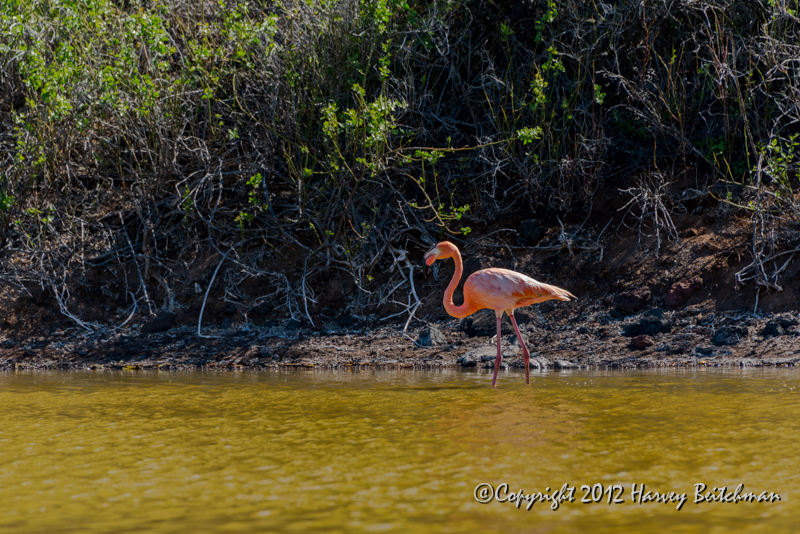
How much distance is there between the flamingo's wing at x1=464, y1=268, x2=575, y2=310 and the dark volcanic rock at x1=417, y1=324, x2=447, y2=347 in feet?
5.40

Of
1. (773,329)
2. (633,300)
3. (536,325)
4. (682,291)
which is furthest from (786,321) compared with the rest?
(536,325)

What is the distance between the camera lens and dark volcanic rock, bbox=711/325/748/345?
7.71m

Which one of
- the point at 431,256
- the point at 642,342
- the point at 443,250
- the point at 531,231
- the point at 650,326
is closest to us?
the point at 431,256

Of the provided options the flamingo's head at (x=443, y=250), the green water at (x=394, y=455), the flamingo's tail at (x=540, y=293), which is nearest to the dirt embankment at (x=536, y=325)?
the flamingo's tail at (x=540, y=293)

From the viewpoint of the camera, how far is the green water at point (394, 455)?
267 centimetres

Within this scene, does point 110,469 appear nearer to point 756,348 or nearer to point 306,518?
point 306,518

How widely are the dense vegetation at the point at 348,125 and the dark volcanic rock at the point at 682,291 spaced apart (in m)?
1.11

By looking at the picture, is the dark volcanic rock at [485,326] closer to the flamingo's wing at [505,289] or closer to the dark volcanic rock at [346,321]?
the dark volcanic rock at [346,321]

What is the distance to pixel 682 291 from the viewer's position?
28.1ft

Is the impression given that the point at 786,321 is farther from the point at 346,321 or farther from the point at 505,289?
the point at 346,321

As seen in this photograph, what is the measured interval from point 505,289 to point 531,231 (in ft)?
10.7

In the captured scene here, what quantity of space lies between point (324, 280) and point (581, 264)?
3.51 meters

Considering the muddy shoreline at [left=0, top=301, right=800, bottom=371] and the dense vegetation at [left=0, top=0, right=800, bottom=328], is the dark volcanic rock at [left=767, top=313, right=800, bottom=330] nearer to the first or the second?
the muddy shoreline at [left=0, top=301, right=800, bottom=371]

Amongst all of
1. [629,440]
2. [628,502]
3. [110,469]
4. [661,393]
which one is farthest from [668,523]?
[661,393]
